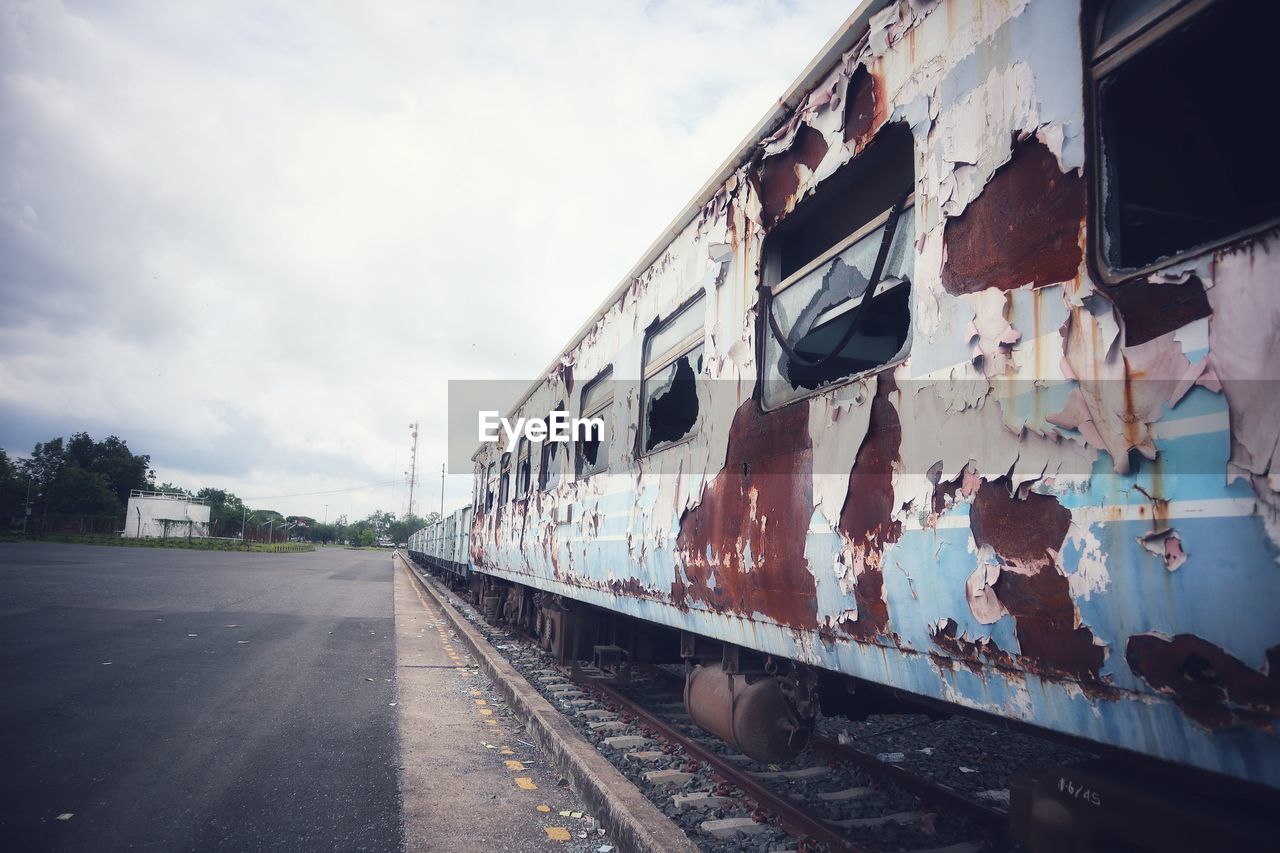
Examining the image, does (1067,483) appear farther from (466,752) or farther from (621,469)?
(466,752)

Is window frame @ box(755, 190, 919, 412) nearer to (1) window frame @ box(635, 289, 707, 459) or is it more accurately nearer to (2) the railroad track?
(1) window frame @ box(635, 289, 707, 459)

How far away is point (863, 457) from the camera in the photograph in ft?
8.20

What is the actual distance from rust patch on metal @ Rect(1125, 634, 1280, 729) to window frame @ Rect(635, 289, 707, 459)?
8.36ft

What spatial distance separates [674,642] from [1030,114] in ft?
16.8

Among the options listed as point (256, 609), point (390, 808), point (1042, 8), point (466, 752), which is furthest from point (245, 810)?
point (256, 609)

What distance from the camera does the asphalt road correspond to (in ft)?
11.4

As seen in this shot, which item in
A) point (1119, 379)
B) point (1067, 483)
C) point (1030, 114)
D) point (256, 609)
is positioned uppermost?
point (1030, 114)

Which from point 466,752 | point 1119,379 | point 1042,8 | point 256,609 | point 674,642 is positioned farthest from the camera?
point 256,609

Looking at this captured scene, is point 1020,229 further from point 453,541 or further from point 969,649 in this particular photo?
point 453,541

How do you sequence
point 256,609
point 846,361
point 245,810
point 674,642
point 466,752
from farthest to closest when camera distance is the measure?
point 256,609, point 674,642, point 466,752, point 245,810, point 846,361

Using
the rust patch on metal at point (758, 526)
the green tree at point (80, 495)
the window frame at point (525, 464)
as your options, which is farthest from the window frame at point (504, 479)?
the green tree at point (80, 495)

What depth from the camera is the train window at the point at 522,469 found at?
28.5 ft

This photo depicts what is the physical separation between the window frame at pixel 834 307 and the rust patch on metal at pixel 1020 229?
240 millimetres

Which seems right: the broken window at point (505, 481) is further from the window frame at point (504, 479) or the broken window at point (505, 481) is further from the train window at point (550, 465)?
the train window at point (550, 465)
